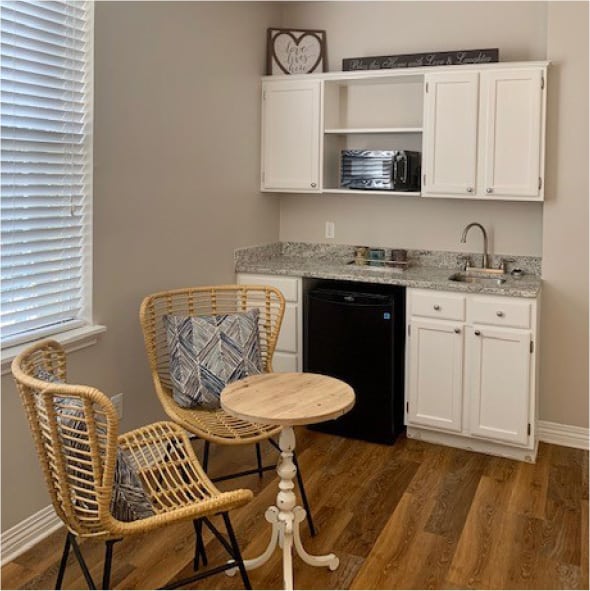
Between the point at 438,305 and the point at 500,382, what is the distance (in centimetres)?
50

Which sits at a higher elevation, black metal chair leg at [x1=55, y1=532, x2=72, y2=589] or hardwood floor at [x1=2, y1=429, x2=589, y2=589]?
black metal chair leg at [x1=55, y1=532, x2=72, y2=589]

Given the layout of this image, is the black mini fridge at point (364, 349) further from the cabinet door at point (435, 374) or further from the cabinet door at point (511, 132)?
the cabinet door at point (511, 132)

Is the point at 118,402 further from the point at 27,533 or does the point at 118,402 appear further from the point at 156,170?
the point at 156,170

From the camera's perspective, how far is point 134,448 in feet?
8.20

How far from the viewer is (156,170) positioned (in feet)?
10.9

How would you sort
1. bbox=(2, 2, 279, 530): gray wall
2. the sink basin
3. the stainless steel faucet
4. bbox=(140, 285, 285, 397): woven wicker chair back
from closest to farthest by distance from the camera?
bbox=(2, 2, 279, 530): gray wall, bbox=(140, 285, 285, 397): woven wicker chair back, the sink basin, the stainless steel faucet

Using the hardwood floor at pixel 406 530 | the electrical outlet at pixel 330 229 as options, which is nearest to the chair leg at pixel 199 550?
the hardwood floor at pixel 406 530

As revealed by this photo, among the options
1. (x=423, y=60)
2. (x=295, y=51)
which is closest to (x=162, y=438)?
(x=423, y=60)

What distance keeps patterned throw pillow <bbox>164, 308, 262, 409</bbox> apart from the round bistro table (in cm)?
42

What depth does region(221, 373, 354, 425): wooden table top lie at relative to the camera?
→ 221 cm

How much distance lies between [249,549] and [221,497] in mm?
720

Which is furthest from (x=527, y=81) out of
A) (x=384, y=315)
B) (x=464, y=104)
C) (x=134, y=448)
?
(x=134, y=448)

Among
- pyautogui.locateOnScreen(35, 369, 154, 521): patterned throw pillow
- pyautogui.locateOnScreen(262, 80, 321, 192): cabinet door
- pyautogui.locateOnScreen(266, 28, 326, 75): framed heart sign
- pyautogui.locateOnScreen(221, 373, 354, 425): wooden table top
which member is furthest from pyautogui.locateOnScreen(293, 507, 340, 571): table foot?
pyautogui.locateOnScreen(266, 28, 326, 75): framed heart sign

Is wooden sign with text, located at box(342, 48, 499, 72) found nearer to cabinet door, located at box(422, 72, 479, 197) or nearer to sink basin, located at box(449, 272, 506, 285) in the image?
cabinet door, located at box(422, 72, 479, 197)
